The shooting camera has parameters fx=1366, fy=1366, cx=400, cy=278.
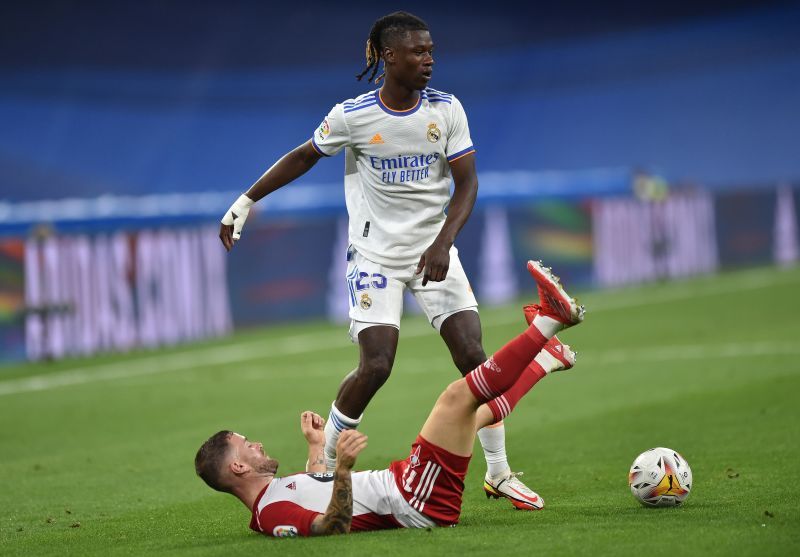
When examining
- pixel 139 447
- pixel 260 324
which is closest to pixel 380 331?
pixel 139 447

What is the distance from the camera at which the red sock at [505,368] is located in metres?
6.46

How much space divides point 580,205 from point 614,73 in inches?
476

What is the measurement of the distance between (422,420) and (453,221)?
14.0ft

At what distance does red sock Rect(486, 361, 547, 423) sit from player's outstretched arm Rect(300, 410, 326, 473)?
3.01 ft

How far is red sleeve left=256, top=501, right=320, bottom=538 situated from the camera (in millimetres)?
6449

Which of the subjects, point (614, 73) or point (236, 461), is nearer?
point (236, 461)

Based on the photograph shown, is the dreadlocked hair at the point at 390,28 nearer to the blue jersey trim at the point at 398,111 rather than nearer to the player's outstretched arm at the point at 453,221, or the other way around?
the blue jersey trim at the point at 398,111

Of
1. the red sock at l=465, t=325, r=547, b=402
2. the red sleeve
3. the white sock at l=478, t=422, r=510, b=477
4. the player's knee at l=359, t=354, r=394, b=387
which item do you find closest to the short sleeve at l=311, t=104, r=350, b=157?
the player's knee at l=359, t=354, r=394, b=387

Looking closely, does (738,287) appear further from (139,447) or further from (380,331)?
(380,331)

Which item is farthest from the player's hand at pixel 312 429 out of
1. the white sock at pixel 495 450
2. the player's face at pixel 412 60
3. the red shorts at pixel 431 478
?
the player's face at pixel 412 60

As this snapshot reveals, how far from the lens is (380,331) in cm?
736

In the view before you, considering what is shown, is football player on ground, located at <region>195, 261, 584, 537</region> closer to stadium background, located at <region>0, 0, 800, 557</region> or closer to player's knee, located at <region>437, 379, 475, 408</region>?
player's knee, located at <region>437, 379, 475, 408</region>

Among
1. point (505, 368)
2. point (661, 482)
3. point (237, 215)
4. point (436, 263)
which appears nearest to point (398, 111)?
point (436, 263)

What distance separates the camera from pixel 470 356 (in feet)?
24.0
